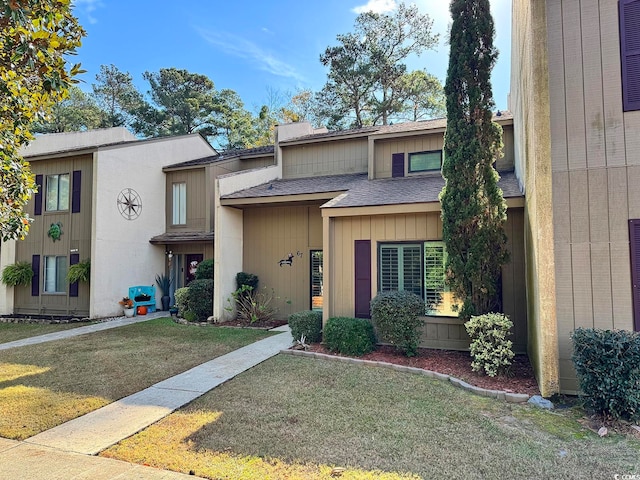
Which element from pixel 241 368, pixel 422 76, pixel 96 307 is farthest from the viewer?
pixel 422 76

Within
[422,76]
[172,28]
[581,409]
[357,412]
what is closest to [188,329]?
[357,412]

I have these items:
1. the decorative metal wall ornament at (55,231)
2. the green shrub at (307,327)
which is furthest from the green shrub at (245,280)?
the decorative metal wall ornament at (55,231)

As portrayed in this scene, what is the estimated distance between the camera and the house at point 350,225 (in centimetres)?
805

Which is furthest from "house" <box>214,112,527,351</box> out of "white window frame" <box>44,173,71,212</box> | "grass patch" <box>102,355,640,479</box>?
"white window frame" <box>44,173,71,212</box>

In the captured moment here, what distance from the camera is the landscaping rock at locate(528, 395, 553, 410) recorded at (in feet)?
16.4

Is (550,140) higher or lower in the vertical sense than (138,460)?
higher

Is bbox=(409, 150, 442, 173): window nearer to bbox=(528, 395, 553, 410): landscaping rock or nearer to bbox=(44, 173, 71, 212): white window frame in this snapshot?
bbox=(528, 395, 553, 410): landscaping rock

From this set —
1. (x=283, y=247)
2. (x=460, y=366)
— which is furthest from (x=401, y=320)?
(x=283, y=247)

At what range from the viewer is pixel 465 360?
23.5ft

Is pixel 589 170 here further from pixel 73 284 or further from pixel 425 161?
pixel 73 284

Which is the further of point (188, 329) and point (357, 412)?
point (188, 329)

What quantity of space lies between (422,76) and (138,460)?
26648mm

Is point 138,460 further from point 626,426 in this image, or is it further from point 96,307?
point 96,307

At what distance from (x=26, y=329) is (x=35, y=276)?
307 cm
